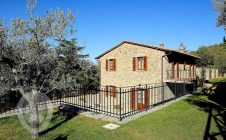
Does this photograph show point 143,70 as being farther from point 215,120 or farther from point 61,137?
point 61,137

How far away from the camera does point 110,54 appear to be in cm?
2275

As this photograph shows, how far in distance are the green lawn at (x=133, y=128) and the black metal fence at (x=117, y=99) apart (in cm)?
132

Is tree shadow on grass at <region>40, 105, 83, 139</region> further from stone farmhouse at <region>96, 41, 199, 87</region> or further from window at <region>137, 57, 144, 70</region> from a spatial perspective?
window at <region>137, 57, 144, 70</region>

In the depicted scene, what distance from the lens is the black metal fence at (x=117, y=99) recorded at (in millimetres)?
11858

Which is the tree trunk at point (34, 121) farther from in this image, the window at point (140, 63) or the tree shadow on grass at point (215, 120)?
the window at point (140, 63)

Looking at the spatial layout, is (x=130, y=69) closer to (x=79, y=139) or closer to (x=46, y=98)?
(x=46, y=98)

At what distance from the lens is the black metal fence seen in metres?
11.9

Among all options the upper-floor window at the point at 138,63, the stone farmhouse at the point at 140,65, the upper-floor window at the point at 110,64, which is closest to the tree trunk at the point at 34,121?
the stone farmhouse at the point at 140,65

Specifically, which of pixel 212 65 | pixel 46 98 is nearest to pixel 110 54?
pixel 46 98

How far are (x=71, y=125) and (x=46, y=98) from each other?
19.7 ft

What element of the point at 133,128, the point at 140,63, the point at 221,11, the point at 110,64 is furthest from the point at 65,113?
the point at 221,11

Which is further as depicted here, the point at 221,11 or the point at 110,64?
the point at 110,64

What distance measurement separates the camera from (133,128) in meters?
9.47

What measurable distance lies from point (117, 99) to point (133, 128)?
659 centimetres
